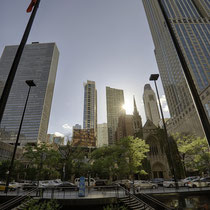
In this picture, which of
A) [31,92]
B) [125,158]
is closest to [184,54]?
[125,158]

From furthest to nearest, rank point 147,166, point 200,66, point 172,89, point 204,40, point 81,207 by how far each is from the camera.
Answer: point 172,89
point 204,40
point 200,66
point 147,166
point 81,207

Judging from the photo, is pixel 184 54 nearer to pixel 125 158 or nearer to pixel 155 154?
pixel 155 154

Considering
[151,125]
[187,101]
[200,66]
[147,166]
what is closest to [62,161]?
[147,166]

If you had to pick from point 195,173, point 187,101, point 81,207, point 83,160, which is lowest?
point 81,207

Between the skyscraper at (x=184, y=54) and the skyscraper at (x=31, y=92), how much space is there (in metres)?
114

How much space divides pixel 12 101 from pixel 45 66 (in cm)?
4938

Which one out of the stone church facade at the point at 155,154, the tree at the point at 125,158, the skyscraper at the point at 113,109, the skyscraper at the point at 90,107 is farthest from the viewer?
the skyscraper at the point at 113,109

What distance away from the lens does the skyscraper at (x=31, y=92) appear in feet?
417

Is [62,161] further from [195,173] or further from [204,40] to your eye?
[204,40]

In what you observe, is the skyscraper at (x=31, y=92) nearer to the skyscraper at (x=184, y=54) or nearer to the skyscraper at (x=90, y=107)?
the skyscraper at (x=90, y=107)

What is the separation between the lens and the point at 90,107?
591ft

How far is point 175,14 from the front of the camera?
113438 mm

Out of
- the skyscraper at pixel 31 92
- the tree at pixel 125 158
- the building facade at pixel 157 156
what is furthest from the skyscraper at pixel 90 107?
the tree at pixel 125 158

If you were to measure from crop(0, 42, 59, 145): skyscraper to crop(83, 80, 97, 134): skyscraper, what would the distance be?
4526 cm
